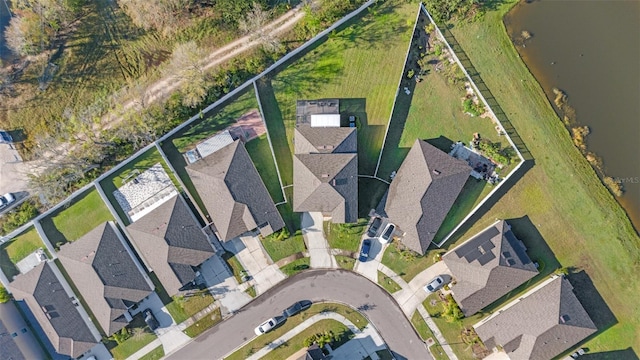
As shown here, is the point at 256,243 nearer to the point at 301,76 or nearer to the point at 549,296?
the point at 301,76

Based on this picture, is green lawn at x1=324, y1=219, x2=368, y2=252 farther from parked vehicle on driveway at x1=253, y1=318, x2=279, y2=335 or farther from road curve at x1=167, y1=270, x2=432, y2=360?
parked vehicle on driveway at x1=253, y1=318, x2=279, y2=335

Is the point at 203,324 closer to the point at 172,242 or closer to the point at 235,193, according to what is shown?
the point at 172,242

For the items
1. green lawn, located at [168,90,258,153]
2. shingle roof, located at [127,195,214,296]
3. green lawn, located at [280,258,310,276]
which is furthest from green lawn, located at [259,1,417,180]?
shingle roof, located at [127,195,214,296]

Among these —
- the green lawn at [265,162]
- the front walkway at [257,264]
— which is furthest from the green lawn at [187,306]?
the green lawn at [265,162]

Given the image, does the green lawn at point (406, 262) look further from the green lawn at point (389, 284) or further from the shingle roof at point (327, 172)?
the shingle roof at point (327, 172)

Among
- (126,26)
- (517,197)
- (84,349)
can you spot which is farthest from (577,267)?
(126,26)
